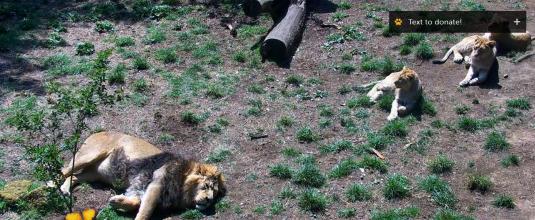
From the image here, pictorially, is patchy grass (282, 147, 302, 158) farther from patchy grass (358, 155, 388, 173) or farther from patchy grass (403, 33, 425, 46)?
patchy grass (403, 33, 425, 46)

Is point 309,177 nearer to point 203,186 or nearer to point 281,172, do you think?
point 281,172

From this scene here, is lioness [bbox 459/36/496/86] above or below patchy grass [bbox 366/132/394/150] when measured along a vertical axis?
above

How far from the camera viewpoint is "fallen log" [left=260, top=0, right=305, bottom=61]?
13430 millimetres

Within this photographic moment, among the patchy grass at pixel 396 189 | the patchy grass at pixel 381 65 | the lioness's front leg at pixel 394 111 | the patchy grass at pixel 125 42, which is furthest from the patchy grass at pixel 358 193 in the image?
the patchy grass at pixel 125 42

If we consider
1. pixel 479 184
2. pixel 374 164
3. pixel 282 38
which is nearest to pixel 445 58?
pixel 282 38

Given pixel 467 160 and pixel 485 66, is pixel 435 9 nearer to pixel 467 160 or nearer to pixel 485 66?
pixel 485 66

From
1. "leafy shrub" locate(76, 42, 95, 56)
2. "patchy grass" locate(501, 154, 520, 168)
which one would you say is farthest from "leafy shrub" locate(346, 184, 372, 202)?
"leafy shrub" locate(76, 42, 95, 56)

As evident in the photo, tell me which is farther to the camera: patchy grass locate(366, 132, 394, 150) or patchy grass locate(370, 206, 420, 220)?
patchy grass locate(366, 132, 394, 150)

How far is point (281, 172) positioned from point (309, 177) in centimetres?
42

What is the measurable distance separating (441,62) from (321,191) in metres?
5.34

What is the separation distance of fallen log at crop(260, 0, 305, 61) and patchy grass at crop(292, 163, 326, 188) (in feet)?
14.4

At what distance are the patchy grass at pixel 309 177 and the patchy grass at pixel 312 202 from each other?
0.39 meters

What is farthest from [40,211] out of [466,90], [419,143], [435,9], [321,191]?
[435,9]
